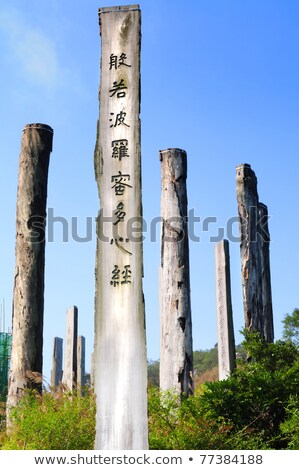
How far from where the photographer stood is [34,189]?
989cm

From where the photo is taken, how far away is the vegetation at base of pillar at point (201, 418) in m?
7.90

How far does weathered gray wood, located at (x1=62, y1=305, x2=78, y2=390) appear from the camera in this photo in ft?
55.4

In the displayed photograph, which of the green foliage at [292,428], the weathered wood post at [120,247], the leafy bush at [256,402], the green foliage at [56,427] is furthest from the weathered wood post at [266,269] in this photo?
the weathered wood post at [120,247]

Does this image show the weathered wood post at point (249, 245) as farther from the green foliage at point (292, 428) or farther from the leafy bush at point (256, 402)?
the green foliage at point (292, 428)

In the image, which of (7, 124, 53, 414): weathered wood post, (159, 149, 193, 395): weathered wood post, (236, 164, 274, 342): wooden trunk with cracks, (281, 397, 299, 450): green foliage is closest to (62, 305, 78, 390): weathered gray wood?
(236, 164, 274, 342): wooden trunk with cracks

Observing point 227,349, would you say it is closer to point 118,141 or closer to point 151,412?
point 151,412

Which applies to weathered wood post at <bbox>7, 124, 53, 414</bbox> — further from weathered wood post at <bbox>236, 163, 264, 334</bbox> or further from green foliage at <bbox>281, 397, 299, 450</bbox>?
weathered wood post at <bbox>236, 163, 264, 334</bbox>

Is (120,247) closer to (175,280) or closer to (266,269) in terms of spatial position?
(175,280)

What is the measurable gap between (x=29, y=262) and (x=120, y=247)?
300cm

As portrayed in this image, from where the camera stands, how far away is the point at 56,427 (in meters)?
7.85

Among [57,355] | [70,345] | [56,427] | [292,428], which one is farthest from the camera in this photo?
[57,355]

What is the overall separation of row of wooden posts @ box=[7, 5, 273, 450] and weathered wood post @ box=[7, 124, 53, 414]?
14 mm

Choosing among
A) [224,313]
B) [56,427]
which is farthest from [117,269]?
[224,313]
